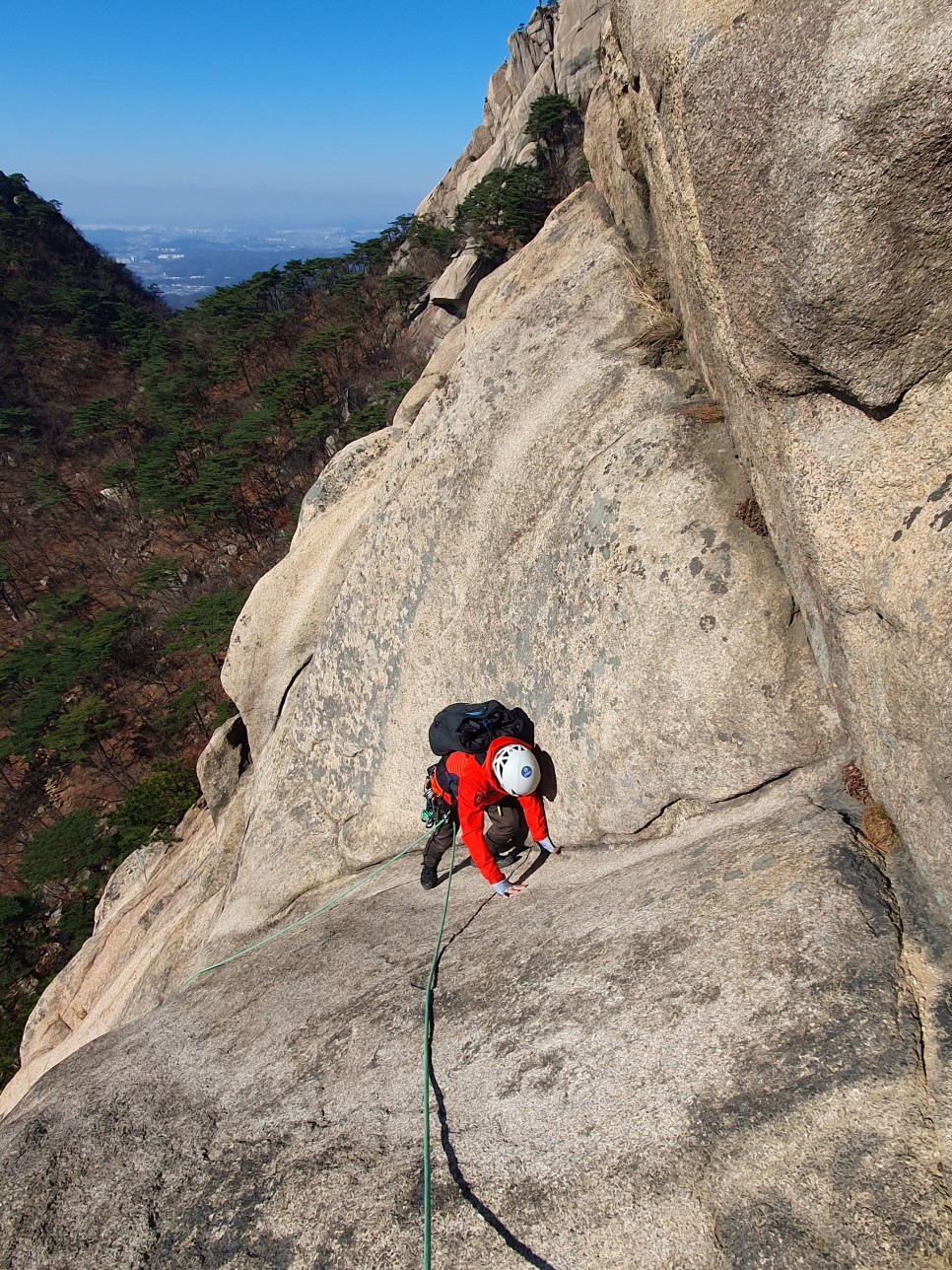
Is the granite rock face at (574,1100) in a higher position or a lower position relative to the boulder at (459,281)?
lower

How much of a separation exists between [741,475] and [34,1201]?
7.05 m

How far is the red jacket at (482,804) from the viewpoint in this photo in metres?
6.07

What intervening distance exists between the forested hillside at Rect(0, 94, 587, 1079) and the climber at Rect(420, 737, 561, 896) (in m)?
12.2

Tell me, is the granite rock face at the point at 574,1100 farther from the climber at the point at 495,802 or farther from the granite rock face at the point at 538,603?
the granite rock face at the point at 538,603

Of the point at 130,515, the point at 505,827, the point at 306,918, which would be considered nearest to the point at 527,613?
the point at 505,827

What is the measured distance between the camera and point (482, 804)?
6.27 meters

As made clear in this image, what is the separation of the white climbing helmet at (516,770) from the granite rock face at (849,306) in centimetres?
228

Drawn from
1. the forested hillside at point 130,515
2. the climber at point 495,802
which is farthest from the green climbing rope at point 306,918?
the forested hillside at point 130,515

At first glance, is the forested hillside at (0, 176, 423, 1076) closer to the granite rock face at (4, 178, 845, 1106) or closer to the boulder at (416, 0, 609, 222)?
the boulder at (416, 0, 609, 222)

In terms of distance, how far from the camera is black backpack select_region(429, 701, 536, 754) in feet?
20.7

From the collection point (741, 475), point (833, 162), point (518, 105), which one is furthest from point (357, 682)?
point (518, 105)

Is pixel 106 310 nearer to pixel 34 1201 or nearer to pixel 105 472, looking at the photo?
pixel 105 472

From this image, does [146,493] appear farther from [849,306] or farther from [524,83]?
[849,306]

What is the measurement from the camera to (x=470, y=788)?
6.23 meters
